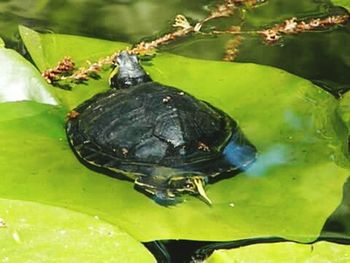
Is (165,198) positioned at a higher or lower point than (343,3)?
lower

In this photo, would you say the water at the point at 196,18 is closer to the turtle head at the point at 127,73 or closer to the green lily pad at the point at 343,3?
the green lily pad at the point at 343,3

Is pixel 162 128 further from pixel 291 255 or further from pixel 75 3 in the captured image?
pixel 75 3

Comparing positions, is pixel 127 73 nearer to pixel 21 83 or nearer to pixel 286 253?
pixel 21 83

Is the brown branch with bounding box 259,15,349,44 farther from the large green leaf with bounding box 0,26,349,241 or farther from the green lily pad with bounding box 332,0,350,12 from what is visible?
the large green leaf with bounding box 0,26,349,241

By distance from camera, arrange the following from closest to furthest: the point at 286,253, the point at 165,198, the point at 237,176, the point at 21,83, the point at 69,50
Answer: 1. the point at 286,253
2. the point at 165,198
3. the point at 237,176
4. the point at 21,83
5. the point at 69,50

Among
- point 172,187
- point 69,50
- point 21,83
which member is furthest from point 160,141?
point 69,50
